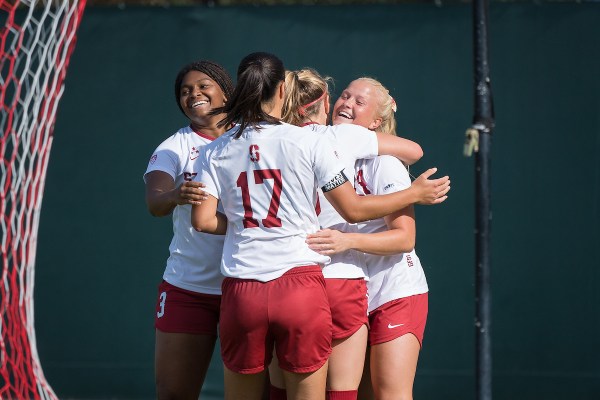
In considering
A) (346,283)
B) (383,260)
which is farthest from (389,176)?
(346,283)

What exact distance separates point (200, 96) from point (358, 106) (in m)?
0.66

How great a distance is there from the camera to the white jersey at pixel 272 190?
10.7ft

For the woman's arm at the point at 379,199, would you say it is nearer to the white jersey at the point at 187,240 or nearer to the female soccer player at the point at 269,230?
the female soccer player at the point at 269,230

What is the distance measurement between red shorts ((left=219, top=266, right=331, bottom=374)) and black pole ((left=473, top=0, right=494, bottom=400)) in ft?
1.70

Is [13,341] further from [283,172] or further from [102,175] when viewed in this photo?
[102,175]

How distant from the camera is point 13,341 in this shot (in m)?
4.14

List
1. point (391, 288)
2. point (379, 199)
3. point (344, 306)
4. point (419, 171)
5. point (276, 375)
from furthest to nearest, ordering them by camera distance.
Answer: point (419, 171) → point (391, 288) → point (276, 375) → point (344, 306) → point (379, 199)

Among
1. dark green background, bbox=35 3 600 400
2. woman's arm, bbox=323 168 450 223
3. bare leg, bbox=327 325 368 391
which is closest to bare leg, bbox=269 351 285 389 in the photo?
bare leg, bbox=327 325 368 391

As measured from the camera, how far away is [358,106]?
3938mm

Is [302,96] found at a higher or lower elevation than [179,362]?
higher

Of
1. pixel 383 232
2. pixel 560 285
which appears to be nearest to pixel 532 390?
pixel 560 285

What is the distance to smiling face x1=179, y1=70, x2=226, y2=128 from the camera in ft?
13.2

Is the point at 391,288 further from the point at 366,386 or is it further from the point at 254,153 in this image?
the point at 254,153

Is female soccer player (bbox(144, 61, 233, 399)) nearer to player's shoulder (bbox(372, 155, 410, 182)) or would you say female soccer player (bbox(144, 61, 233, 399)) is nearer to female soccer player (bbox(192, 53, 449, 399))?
female soccer player (bbox(192, 53, 449, 399))
